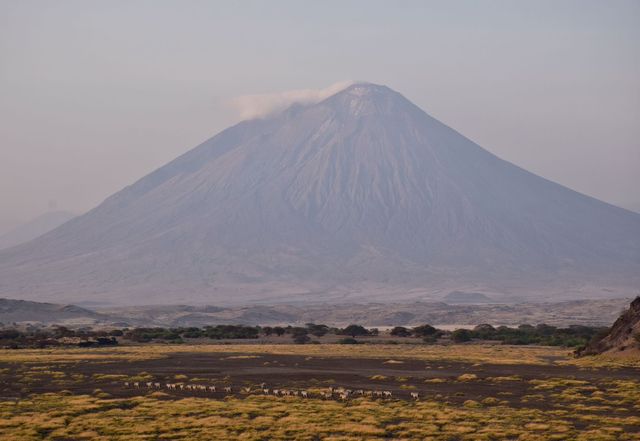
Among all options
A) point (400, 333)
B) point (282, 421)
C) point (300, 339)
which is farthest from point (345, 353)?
point (282, 421)

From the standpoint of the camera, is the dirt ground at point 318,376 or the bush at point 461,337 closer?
the dirt ground at point 318,376

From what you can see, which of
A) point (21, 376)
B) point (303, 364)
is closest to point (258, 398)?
point (21, 376)

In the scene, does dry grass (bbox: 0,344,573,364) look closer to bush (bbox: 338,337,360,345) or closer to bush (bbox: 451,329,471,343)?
bush (bbox: 338,337,360,345)

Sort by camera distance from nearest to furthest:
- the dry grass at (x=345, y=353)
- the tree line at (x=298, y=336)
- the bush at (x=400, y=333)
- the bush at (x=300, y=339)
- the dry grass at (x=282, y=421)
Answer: the dry grass at (x=282, y=421)
the dry grass at (x=345, y=353)
the tree line at (x=298, y=336)
the bush at (x=300, y=339)
the bush at (x=400, y=333)

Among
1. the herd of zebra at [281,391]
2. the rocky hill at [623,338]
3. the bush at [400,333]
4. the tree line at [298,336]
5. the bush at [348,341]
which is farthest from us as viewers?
the bush at [400,333]

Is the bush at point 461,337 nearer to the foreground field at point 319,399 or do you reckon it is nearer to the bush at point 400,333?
the bush at point 400,333

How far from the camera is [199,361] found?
6444 centimetres

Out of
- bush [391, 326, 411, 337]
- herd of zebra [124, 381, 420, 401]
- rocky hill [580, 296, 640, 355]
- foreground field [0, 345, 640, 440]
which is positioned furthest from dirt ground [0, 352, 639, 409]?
bush [391, 326, 411, 337]

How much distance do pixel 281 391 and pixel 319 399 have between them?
9.93 feet

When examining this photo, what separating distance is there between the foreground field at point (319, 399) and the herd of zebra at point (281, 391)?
294mm

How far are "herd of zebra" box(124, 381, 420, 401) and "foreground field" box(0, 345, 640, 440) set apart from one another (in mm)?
294

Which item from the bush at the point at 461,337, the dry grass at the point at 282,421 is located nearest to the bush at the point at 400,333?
the bush at the point at 461,337

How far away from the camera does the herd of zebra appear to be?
4319 centimetres

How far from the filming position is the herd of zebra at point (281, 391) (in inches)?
1700
